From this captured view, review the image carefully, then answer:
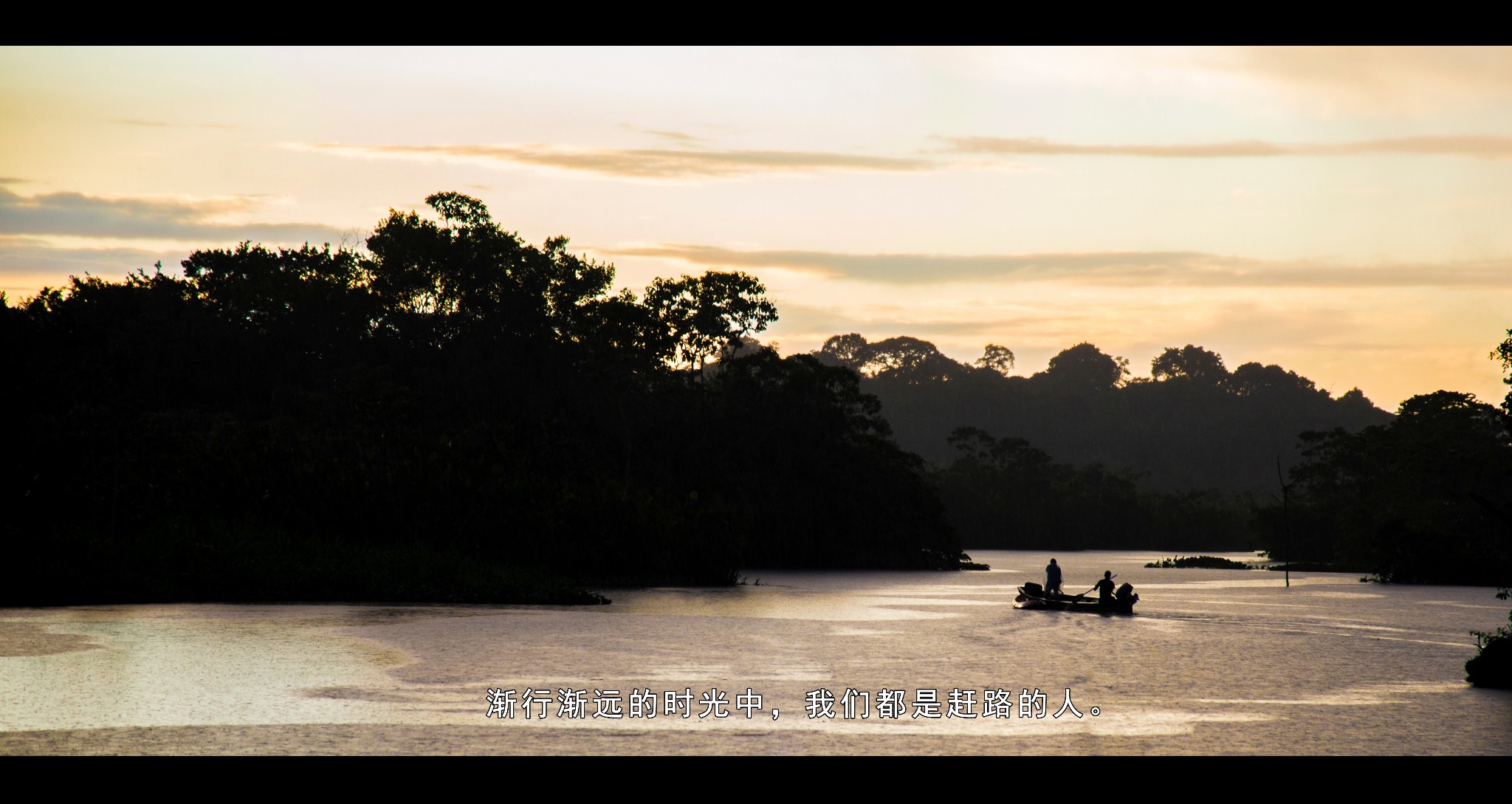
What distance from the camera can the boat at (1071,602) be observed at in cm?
3509

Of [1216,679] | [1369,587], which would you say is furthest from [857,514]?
[1216,679]

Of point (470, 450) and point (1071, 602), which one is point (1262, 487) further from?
point (470, 450)

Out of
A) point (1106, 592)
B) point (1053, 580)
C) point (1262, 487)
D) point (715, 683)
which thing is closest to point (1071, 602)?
point (1053, 580)

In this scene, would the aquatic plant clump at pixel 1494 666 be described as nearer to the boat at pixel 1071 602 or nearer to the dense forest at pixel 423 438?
the boat at pixel 1071 602

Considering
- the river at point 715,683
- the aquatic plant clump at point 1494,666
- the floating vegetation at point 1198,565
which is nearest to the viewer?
the river at point 715,683

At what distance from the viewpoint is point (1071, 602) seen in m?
36.3

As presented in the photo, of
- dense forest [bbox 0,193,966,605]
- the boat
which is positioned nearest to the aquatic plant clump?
the boat

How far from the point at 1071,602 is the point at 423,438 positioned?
23451 mm

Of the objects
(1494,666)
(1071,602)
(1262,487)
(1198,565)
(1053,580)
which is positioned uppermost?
(1262,487)

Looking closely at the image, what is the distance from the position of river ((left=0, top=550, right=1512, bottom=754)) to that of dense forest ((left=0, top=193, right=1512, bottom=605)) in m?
5.33

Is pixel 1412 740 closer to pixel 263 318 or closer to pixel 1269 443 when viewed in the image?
pixel 263 318

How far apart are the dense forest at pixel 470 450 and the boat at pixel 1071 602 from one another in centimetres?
1366

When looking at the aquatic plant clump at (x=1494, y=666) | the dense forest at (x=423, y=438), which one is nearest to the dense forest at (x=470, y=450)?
the dense forest at (x=423, y=438)

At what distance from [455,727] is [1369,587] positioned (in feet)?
176
